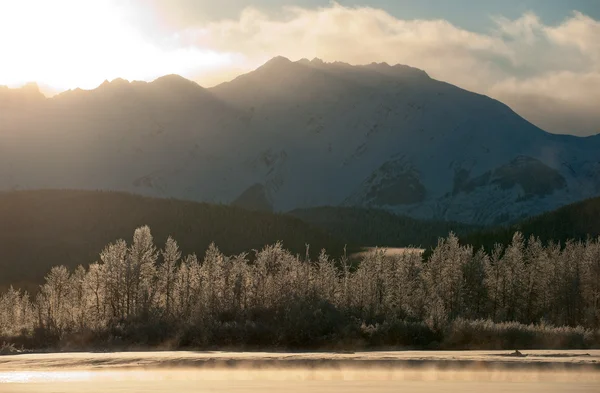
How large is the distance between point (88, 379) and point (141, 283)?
255ft

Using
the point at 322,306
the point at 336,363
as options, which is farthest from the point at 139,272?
the point at 336,363

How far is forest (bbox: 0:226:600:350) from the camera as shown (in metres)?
51.2

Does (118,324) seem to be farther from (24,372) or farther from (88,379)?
(88,379)

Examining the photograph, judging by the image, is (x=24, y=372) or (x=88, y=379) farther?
(x=24, y=372)

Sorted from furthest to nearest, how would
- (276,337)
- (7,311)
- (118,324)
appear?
(7,311) → (118,324) → (276,337)

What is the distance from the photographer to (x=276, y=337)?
51.0m

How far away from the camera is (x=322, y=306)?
54.5 metres

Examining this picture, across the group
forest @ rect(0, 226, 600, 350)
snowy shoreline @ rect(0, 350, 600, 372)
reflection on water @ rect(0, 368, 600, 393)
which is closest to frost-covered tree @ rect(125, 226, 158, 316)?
forest @ rect(0, 226, 600, 350)

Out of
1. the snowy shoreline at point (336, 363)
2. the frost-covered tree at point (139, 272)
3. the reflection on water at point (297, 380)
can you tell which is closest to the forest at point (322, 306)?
the frost-covered tree at point (139, 272)

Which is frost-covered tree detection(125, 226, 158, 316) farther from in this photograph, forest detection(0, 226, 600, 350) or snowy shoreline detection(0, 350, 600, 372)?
snowy shoreline detection(0, 350, 600, 372)

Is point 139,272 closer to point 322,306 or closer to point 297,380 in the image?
point 322,306

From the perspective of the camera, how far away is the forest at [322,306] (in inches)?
2016

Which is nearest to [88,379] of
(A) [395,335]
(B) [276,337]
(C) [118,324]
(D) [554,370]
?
(D) [554,370]

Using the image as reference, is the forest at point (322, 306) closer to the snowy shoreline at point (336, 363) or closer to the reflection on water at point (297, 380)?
the snowy shoreline at point (336, 363)
